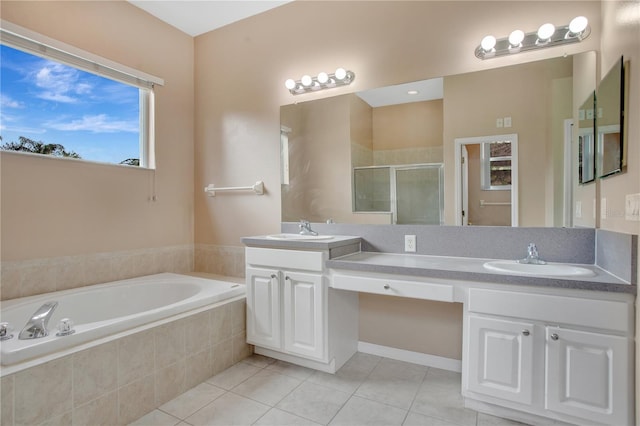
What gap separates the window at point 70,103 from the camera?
7.42 ft

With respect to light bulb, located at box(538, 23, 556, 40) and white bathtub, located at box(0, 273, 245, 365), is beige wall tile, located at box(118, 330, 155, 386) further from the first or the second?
light bulb, located at box(538, 23, 556, 40)

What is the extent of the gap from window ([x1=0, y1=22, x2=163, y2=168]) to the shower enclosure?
1.94 metres

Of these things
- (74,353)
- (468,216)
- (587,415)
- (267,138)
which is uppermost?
(267,138)

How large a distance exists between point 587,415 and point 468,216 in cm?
112

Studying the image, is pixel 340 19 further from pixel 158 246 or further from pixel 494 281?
pixel 158 246

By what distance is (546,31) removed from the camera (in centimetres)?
188

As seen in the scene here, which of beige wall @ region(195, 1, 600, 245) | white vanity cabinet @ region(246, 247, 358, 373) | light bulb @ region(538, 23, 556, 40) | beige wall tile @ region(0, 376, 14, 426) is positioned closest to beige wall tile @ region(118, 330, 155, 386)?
beige wall tile @ region(0, 376, 14, 426)

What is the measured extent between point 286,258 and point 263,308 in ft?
1.38

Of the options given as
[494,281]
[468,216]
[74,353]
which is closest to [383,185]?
[468,216]

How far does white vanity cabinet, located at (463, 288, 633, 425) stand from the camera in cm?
142

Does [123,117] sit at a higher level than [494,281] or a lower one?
higher

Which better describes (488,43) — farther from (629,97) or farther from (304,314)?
(304,314)

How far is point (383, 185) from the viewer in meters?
2.44

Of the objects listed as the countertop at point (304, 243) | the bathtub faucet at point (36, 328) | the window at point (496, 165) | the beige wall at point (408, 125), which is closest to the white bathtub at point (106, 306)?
the bathtub faucet at point (36, 328)
